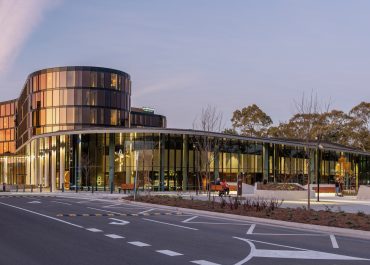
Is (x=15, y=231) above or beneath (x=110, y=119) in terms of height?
beneath

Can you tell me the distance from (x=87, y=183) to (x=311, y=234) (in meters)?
46.2

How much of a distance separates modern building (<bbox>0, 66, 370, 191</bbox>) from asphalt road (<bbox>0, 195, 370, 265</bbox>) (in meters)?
20.5

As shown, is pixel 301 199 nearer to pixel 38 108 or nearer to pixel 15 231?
pixel 15 231

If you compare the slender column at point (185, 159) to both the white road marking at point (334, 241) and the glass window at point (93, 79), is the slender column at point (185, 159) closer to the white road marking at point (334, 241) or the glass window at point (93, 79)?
the glass window at point (93, 79)

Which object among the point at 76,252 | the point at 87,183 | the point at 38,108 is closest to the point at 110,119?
the point at 38,108

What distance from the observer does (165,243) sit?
1352 cm

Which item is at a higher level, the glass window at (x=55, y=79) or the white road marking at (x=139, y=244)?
the glass window at (x=55, y=79)

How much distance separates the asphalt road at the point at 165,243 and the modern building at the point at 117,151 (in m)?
20.5

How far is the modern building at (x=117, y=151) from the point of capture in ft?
194

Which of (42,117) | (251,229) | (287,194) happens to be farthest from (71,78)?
(251,229)

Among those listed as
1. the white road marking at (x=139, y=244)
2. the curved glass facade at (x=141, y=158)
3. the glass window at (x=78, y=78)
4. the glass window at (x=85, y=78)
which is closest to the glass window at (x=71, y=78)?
the glass window at (x=78, y=78)

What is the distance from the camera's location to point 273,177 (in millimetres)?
71812

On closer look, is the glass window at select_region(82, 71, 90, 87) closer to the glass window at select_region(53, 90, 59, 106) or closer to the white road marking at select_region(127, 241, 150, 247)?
the glass window at select_region(53, 90, 59, 106)

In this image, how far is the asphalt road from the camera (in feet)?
36.1
